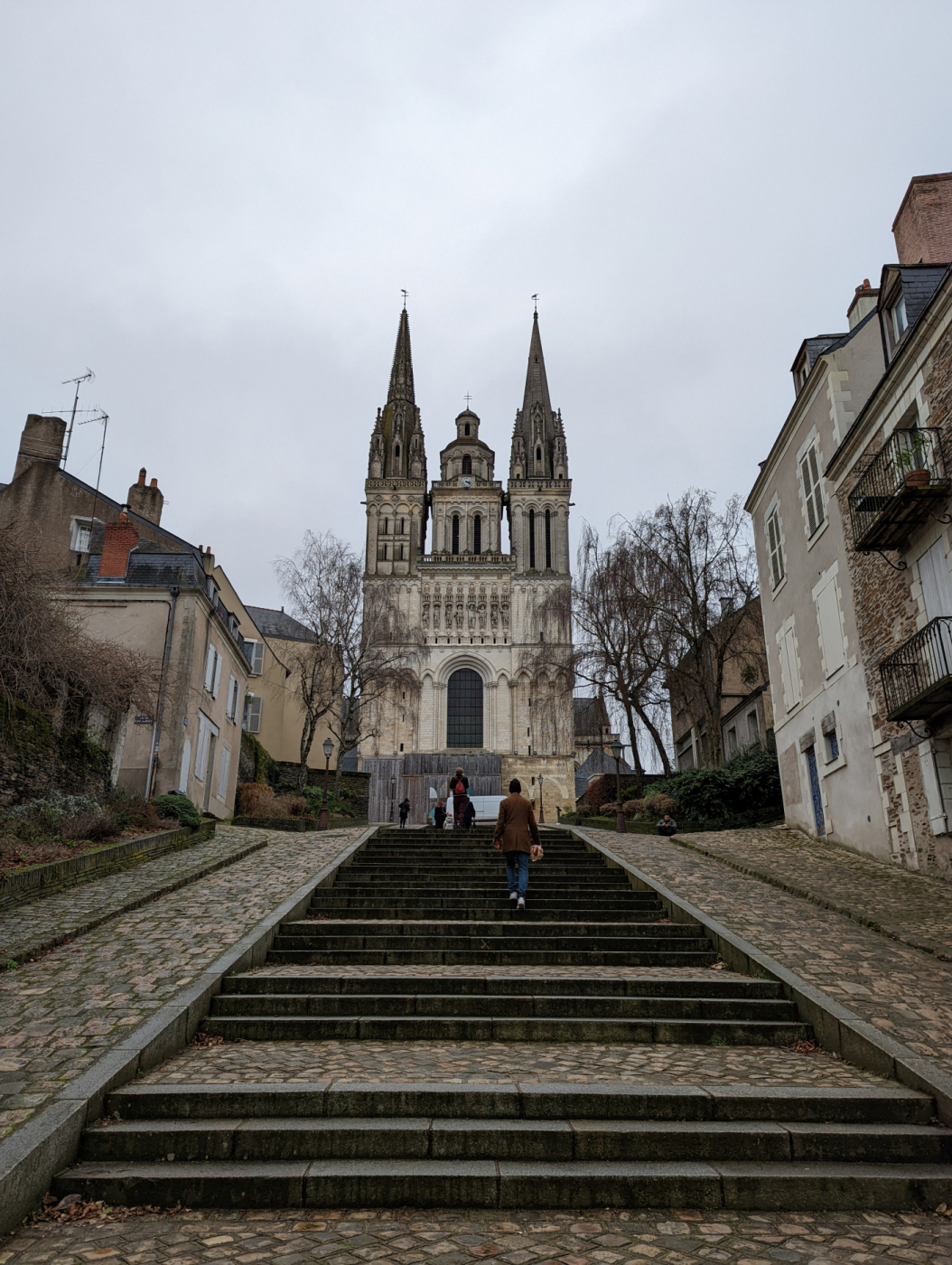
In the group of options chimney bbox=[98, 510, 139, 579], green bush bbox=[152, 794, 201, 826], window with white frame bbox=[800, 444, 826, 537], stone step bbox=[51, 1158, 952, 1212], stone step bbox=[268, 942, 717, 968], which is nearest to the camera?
stone step bbox=[51, 1158, 952, 1212]

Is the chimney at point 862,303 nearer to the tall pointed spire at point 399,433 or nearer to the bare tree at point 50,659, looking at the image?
the bare tree at point 50,659

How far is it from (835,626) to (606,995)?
974cm

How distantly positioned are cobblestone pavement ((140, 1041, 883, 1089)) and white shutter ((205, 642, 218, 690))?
49.5ft

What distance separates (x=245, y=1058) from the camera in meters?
5.91

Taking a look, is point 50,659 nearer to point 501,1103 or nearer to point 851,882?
point 501,1103

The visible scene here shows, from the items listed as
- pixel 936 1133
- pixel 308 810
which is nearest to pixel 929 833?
pixel 936 1133

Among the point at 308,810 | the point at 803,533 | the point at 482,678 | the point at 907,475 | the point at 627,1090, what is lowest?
the point at 627,1090

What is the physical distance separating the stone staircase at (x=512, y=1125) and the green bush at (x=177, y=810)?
975 centimetres

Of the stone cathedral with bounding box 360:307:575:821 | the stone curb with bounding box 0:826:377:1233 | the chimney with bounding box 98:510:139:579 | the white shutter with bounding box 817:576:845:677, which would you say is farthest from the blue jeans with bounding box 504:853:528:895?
the stone cathedral with bounding box 360:307:575:821

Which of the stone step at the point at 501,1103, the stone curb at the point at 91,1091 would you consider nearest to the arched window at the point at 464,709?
the stone curb at the point at 91,1091

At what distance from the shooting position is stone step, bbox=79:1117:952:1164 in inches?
185

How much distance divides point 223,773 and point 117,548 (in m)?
6.02

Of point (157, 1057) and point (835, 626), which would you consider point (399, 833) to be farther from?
point (157, 1057)

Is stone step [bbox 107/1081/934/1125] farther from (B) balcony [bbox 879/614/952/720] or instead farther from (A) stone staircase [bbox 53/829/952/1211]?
(B) balcony [bbox 879/614/952/720]
